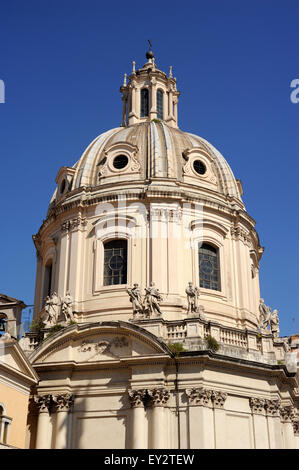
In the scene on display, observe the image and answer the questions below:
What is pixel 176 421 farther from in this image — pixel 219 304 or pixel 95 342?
pixel 219 304

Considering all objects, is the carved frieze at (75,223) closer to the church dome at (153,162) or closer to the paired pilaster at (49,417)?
the church dome at (153,162)

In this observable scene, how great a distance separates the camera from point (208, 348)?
28734 millimetres

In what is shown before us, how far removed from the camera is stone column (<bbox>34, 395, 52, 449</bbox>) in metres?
28.2

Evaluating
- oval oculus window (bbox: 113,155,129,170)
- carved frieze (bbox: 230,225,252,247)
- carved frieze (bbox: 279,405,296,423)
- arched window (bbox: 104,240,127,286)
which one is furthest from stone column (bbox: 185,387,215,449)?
oval oculus window (bbox: 113,155,129,170)

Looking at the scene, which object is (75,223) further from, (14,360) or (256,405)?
(256,405)

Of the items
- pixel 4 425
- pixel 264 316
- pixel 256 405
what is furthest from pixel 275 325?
pixel 4 425

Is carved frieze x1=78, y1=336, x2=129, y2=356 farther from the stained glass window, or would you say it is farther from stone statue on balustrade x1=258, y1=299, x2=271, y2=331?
the stained glass window

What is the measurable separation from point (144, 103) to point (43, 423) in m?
23.6

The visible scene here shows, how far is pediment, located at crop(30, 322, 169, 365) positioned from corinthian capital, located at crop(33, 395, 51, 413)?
4.98 feet

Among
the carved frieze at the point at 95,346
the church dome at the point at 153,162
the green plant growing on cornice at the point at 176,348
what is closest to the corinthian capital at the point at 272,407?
the green plant growing on cornice at the point at 176,348

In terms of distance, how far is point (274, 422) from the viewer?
29.3 metres

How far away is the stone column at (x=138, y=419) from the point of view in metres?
27.0
